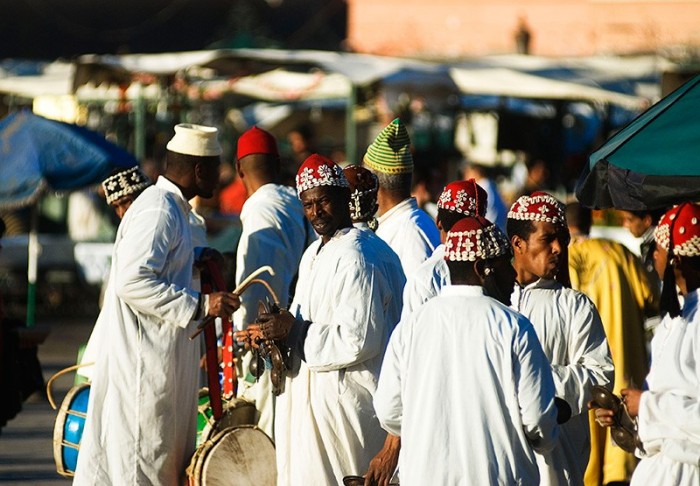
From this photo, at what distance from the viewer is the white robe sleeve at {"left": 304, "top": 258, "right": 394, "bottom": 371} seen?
6.37 meters

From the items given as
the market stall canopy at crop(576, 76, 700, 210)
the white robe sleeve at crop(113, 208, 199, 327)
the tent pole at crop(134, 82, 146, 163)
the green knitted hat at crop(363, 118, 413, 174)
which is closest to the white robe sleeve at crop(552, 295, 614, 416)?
the market stall canopy at crop(576, 76, 700, 210)

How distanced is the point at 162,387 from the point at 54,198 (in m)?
16.4

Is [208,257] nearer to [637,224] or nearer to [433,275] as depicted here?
[433,275]

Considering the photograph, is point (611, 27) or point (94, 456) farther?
point (611, 27)

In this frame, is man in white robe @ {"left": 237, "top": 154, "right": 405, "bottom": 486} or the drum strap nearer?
man in white robe @ {"left": 237, "top": 154, "right": 405, "bottom": 486}

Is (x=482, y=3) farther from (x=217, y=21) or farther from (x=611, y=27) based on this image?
(x=217, y=21)

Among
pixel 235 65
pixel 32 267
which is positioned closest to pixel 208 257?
pixel 235 65

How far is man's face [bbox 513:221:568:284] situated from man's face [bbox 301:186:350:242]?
88 centimetres

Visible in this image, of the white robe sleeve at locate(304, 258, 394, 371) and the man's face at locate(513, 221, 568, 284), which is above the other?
the man's face at locate(513, 221, 568, 284)

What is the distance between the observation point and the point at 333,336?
21.0ft

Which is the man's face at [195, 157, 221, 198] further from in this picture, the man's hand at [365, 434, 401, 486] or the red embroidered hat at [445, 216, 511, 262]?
the red embroidered hat at [445, 216, 511, 262]

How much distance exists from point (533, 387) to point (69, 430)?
3.76 meters

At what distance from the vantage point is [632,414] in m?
5.48

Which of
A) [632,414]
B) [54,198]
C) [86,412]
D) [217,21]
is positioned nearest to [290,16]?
[217,21]
